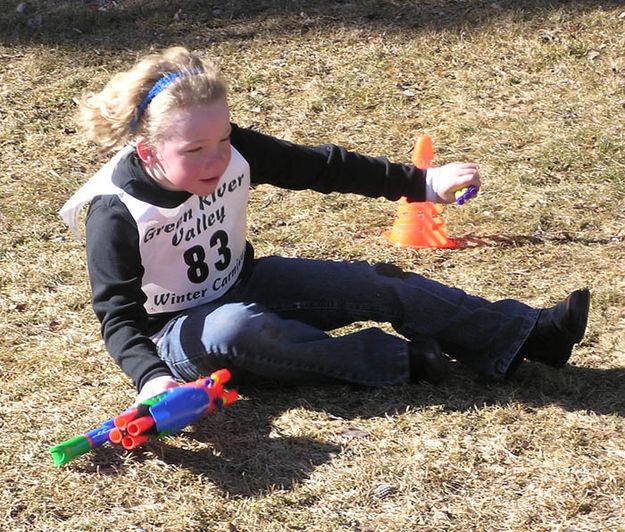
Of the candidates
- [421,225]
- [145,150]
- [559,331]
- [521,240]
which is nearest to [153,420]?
[145,150]

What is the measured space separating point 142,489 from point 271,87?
3755mm

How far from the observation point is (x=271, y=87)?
6551 mm

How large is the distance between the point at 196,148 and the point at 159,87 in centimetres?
22

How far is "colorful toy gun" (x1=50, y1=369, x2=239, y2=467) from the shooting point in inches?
123

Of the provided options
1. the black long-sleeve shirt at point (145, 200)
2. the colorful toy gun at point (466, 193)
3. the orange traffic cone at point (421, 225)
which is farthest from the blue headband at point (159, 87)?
the orange traffic cone at point (421, 225)

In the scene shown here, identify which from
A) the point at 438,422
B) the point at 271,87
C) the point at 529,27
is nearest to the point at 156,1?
the point at 271,87

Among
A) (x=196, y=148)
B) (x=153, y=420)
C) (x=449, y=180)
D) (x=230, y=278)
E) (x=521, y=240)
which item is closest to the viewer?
(x=153, y=420)

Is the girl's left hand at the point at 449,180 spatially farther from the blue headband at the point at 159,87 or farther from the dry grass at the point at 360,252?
the blue headband at the point at 159,87

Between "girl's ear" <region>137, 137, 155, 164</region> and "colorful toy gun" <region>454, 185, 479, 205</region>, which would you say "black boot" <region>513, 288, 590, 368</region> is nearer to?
"colorful toy gun" <region>454, 185, 479, 205</region>

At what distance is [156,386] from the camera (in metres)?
3.19

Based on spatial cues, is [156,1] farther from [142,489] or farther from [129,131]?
[142,489]

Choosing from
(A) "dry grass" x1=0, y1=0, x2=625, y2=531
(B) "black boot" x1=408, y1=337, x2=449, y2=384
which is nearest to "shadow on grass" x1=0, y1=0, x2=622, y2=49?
(A) "dry grass" x1=0, y1=0, x2=625, y2=531

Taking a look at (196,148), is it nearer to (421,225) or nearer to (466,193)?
(466,193)

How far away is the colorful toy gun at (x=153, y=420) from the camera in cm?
313
